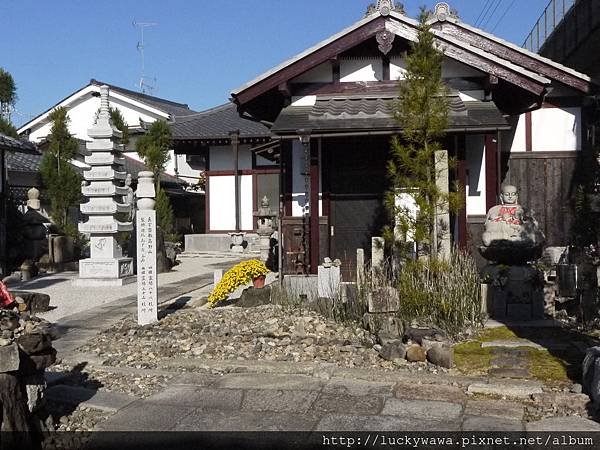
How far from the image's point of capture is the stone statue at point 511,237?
9.80 m

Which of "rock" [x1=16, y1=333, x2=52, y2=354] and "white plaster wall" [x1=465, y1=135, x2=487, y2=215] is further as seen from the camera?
"white plaster wall" [x1=465, y1=135, x2=487, y2=215]

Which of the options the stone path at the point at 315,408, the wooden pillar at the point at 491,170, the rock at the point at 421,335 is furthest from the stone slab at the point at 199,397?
the wooden pillar at the point at 491,170

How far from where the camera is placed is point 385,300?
8648 mm

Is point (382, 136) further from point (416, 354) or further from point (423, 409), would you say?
point (423, 409)

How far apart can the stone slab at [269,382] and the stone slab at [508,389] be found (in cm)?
147

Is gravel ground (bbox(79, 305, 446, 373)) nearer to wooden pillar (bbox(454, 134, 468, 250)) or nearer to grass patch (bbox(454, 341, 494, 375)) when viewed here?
grass patch (bbox(454, 341, 494, 375))

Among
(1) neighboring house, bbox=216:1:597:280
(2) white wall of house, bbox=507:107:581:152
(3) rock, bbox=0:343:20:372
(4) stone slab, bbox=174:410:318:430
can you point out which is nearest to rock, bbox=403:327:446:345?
(4) stone slab, bbox=174:410:318:430

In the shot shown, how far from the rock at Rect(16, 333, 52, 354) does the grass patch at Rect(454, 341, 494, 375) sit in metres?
4.04

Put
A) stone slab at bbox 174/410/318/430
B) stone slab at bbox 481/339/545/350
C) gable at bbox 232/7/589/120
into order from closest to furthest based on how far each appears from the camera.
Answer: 1. stone slab at bbox 174/410/318/430
2. stone slab at bbox 481/339/545/350
3. gable at bbox 232/7/589/120

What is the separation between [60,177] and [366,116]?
1315 cm

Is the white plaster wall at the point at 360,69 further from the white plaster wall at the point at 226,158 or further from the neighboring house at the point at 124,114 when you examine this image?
the neighboring house at the point at 124,114

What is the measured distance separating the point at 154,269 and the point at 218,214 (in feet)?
58.4

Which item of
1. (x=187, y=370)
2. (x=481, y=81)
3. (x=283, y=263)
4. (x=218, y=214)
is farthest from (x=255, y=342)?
(x=218, y=214)

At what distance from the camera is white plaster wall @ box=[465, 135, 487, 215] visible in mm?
12984
